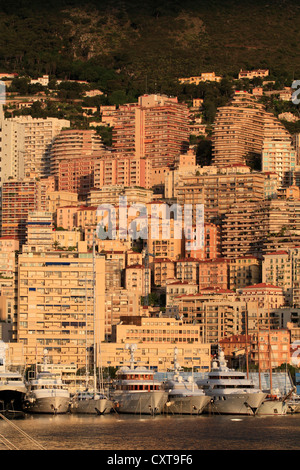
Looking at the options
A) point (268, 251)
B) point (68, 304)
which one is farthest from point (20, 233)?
point (68, 304)

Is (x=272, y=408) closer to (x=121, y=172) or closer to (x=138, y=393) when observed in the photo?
(x=138, y=393)

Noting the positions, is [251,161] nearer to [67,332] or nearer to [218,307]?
[218,307]

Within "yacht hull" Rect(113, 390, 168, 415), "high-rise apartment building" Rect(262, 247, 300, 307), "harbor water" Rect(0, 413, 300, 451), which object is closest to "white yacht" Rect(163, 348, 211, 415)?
"yacht hull" Rect(113, 390, 168, 415)

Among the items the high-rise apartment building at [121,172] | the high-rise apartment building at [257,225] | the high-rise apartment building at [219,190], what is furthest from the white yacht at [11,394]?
the high-rise apartment building at [121,172]

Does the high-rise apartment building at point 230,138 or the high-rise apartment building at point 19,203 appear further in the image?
the high-rise apartment building at point 230,138

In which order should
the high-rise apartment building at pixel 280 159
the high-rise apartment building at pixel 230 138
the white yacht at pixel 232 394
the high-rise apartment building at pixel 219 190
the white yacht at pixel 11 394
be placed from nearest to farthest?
1. the white yacht at pixel 232 394
2. the white yacht at pixel 11 394
3. the high-rise apartment building at pixel 219 190
4. the high-rise apartment building at pixel 280 159
5. the high-rise apartment building at pixel 230 138

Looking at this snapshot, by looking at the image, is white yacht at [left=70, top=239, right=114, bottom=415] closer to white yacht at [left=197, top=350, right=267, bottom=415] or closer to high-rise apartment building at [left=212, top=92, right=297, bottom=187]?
white yacht at [left=197, top=350, right=267, bottom=415]

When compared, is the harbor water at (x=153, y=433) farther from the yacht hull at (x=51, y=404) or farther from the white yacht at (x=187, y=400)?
the yacht hull at (x=51, y=404)
